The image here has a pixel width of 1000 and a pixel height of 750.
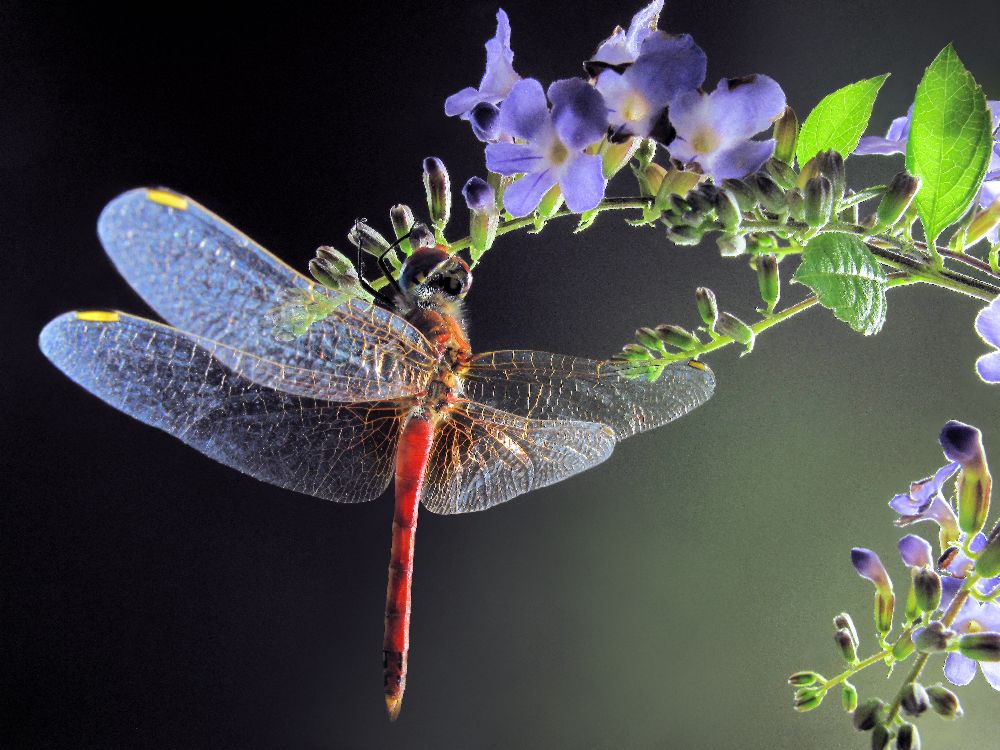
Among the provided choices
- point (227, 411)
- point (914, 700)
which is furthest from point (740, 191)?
point (227, 411)

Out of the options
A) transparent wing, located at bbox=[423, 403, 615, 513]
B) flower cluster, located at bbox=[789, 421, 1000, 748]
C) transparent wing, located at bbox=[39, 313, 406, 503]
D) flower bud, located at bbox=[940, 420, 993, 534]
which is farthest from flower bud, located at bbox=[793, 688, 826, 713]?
transparent wing, located at bbox=[39, 313, 406, 503]

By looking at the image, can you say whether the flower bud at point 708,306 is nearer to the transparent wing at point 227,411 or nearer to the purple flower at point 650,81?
the purple flower at point 650,81

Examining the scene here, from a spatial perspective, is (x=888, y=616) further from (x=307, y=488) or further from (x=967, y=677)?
(x=307, y=488)

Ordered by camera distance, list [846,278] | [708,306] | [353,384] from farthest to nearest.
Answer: [353,384]
[708,306]
[846,278]

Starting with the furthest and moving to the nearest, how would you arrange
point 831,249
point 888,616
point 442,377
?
point 442,377 < point 888,616 < point 831,249

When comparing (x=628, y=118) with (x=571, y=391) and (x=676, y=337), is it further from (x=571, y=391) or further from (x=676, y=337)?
(x=571, y=391)

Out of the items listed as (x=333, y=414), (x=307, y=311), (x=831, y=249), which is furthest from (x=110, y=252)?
(x=831, y=249)
